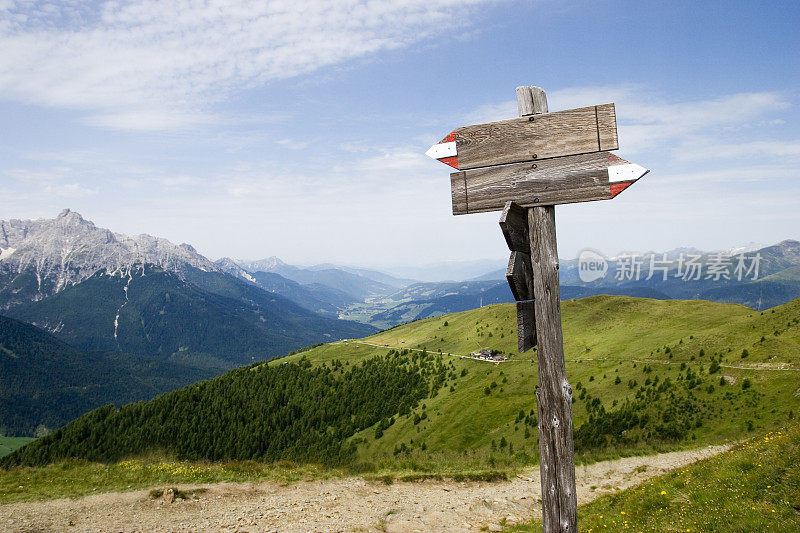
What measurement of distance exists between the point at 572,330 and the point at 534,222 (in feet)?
258

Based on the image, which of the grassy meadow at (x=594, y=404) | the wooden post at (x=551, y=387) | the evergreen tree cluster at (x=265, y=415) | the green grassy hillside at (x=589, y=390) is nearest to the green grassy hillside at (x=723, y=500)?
the wooden post at (x=551, y=387)

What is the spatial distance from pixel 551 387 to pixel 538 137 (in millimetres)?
4211

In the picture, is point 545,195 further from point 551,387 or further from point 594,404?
point 594,404

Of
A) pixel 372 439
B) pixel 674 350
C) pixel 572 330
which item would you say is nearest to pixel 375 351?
pixel 372 439

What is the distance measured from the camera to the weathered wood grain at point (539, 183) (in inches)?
259

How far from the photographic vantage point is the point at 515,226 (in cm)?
684

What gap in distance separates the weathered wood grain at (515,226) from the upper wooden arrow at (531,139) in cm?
87

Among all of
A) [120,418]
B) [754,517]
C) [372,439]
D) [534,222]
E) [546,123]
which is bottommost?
[120,418]

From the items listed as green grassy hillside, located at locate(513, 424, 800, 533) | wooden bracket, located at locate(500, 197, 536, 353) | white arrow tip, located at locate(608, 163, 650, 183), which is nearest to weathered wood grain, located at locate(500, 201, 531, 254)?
wooden bracket, located at locate(500, 197, 536, 353)

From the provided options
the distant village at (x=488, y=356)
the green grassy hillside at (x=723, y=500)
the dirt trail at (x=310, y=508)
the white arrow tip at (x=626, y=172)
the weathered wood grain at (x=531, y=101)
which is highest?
the weathered wood grain at (x=531, y=101)

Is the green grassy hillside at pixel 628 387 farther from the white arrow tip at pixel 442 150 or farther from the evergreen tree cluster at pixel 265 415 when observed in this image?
the white arrow tip at pixel 442 150

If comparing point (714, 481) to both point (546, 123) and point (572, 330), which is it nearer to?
point (546, 123)

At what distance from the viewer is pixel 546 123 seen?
6840mm

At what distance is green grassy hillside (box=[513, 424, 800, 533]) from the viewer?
34.9 ft
